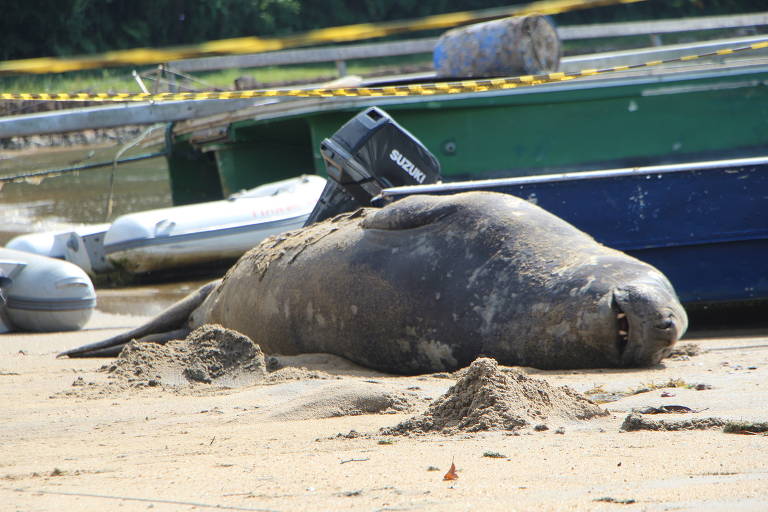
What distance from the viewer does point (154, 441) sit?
3.45 metres

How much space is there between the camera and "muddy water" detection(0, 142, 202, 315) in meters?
9.59

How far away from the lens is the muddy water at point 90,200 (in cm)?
959

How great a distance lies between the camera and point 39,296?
7355mm

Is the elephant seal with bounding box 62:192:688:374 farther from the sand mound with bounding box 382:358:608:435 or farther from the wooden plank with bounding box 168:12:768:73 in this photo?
the wooden plank with bounding box 168:12:768:73

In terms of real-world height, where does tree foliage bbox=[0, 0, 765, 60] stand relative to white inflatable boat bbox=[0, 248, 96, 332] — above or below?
above

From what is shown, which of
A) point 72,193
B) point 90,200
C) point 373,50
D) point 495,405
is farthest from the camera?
point 72,193

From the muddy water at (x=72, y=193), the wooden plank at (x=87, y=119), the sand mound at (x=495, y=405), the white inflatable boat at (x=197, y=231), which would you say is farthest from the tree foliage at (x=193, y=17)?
the sand mound at (x=495, y=405)

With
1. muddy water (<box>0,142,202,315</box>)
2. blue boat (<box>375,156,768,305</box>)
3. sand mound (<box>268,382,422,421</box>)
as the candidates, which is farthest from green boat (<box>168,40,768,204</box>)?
sand mound (<box>268,382,422,421</box>)

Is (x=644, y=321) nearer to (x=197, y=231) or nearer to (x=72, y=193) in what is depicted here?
(x=197, y=231)

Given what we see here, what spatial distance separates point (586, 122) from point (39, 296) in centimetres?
595

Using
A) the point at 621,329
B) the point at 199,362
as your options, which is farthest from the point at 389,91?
the point at 621,329

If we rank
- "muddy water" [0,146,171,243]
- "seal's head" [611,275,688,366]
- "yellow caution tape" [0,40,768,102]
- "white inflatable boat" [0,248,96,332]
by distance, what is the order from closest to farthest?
"seal's head" [611,275,688,366]
"white inflatable boat" [0,248,96,332]
"yellow caution tape" [0,40,768,102]
"muddy water" [0,146,171,243]

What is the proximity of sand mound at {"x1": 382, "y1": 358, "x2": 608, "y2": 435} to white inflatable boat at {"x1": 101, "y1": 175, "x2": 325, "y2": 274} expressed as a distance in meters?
6.74

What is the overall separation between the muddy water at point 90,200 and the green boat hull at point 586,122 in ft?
8.63
